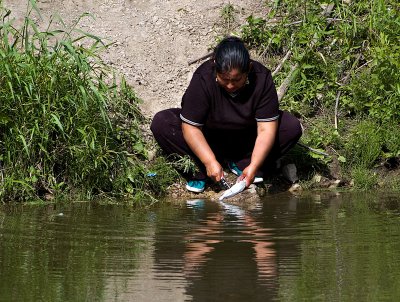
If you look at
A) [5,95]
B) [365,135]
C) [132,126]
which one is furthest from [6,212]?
[365,135]

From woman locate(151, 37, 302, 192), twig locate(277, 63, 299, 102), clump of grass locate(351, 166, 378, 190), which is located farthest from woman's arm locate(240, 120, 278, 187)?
twig locate(277, 63, 299, 102)

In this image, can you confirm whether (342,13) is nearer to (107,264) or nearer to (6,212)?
(6,212)

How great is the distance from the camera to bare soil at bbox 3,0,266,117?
9.09 m

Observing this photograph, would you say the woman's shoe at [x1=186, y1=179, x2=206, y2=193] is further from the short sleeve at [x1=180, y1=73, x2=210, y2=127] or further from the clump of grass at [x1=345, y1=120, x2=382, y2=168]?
the clump of grass at [x1=345, y1=120, x2=382, y2=168]

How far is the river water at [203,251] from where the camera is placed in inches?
196

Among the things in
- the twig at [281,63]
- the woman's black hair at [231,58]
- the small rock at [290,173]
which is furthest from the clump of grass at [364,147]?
the woman's black hair at [231,58]

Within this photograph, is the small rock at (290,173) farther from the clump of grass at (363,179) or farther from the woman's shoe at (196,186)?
the woman's shoe at (196,186)

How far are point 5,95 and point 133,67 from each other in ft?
5.96

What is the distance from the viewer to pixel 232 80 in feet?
23.4

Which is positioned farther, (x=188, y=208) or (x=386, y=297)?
(x=188, y=208)

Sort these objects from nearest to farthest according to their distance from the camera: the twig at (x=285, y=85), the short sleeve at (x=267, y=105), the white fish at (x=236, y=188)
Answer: the white fish at (x=236, y=188)
the short sleeve at (x=267, y=105)
the twig at (x=285, y=85)

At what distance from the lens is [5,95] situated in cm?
759

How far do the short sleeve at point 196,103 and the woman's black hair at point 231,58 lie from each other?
1.31ft

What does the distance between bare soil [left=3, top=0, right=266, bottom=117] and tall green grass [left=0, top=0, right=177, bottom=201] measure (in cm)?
98
